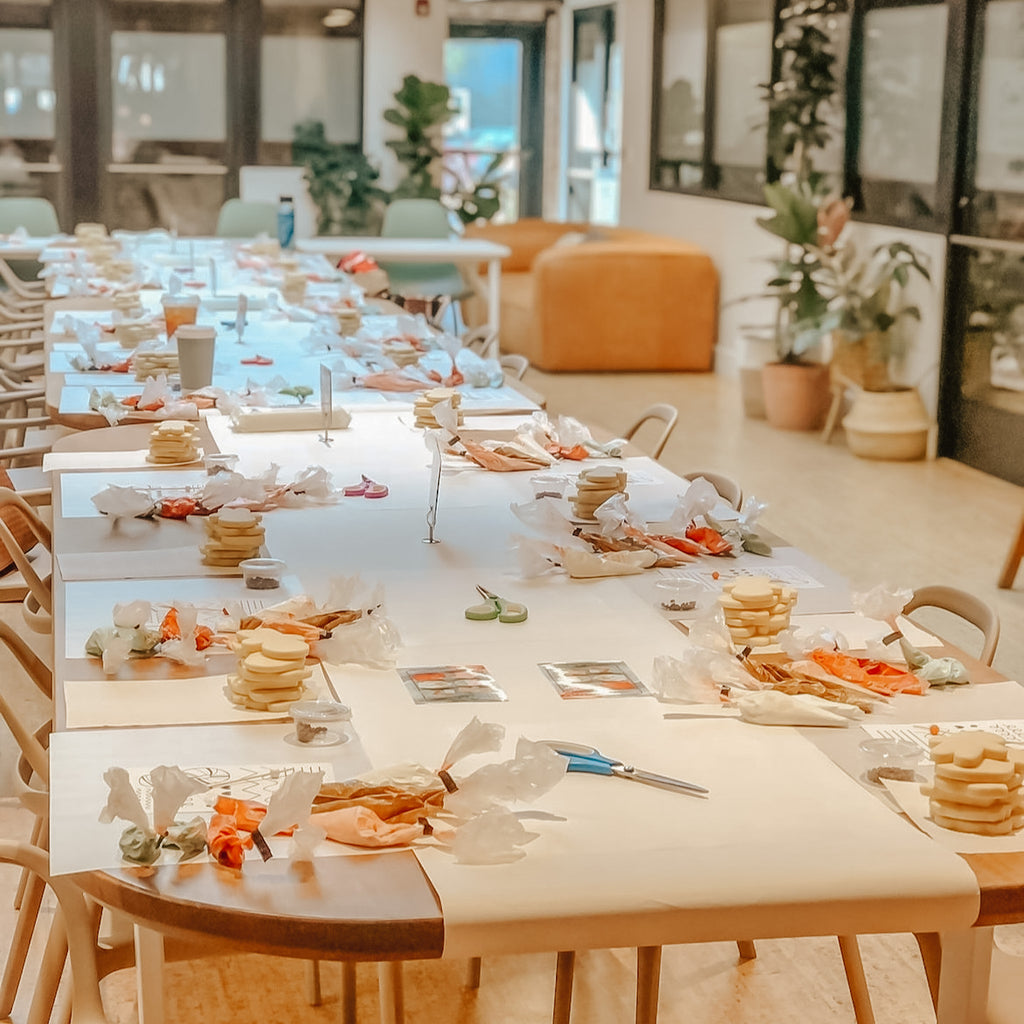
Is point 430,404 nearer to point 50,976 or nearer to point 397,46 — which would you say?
point 50,976

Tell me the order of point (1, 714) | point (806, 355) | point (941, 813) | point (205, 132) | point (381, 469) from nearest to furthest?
1. point (941, 813)
2. point (1, 714)
3. point (381, 469)
4. point (806, 355)
5. point (205, 132)

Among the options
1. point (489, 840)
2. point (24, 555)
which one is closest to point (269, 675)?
point (489, 840)

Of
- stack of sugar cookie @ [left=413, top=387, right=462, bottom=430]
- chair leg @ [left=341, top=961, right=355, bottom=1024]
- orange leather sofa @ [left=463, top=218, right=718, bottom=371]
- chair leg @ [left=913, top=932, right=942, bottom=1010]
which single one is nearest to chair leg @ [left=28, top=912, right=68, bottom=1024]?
Result: chair leg @ [left=341, top=961, right=355, bottom=1024]

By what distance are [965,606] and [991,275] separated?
17.4 feet

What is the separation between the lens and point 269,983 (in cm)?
289

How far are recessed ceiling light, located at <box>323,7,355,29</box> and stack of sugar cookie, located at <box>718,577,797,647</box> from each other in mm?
Result: 11009

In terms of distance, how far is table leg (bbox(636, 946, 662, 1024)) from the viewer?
2336mm

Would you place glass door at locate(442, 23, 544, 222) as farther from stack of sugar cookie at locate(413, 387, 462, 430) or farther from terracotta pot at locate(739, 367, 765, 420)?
stack of sugar cookie at locate(413, 387, 462, 430)

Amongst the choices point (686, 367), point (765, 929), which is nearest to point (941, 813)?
point (765, 929)

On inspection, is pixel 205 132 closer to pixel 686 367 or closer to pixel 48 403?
pixel 686 367

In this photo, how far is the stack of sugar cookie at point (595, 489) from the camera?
311 cm

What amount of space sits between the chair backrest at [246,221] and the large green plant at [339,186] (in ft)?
5.96

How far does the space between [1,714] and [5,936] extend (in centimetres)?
74

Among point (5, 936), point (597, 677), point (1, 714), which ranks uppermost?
point (597, 677)
